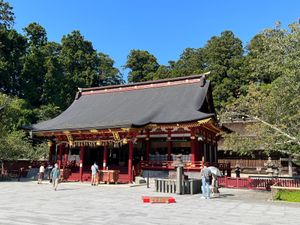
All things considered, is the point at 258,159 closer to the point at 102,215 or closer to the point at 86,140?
the point at 86,140

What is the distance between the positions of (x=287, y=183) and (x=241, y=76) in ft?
122

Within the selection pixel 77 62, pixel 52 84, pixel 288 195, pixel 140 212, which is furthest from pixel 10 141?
pixel 77 62

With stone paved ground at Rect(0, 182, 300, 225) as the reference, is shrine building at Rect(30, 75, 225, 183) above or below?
above

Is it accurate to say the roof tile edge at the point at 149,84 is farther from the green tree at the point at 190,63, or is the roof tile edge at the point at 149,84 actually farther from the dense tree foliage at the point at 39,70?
the green tree at the point at 190,63

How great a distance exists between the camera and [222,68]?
55.5 m

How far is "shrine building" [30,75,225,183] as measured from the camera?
2272 cm

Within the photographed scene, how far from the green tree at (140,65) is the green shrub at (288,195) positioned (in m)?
52.3

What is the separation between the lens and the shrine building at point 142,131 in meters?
22.7

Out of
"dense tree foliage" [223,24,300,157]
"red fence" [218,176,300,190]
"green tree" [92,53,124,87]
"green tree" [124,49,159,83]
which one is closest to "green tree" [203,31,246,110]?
"green tree" [124,49,159,83]

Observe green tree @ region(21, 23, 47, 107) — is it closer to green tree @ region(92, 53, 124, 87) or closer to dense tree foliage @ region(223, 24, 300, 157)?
green tree @ region(92, 53, 124, 87)

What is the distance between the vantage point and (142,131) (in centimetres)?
2577

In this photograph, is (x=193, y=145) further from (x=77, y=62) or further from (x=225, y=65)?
(x=77, y=62)

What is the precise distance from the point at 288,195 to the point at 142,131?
42.5 ft

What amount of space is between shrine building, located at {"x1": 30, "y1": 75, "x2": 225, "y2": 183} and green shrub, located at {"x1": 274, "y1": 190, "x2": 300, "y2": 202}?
7.15 m
